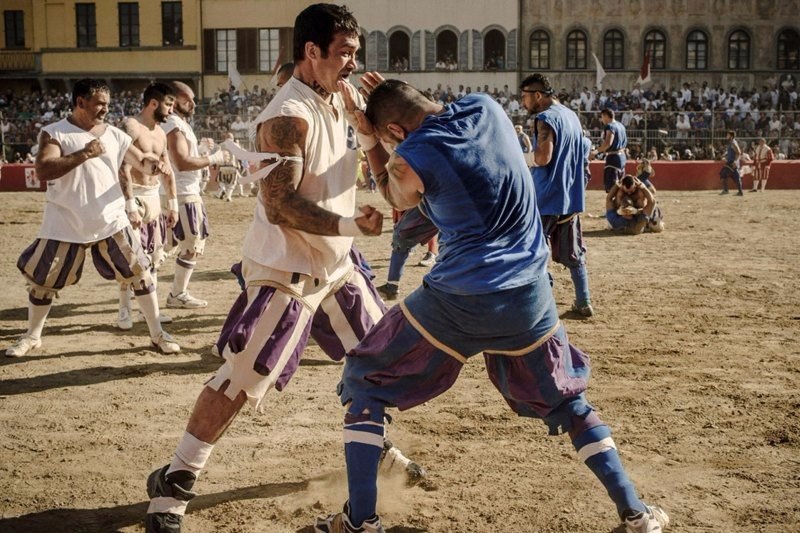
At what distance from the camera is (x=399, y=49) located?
43.5 m

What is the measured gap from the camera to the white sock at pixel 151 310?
6.96 m

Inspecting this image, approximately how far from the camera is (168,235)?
9.11m

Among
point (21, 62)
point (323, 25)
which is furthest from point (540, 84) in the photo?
point (21, 62)

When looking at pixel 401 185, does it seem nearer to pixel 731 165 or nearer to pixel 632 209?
pixel 632 209

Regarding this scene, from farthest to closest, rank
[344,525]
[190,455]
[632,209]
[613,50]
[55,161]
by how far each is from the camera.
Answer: [613,50]
[632,209]
[55,161]
[190,455]
[344,525]

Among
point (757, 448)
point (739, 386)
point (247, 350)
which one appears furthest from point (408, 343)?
point (739, 386)

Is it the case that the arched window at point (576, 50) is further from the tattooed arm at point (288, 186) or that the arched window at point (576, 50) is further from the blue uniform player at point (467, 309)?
the blue uniform player at point (467, 309)

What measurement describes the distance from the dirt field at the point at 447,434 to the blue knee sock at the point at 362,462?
447 millimetres

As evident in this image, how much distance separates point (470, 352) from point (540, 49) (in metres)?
41.7

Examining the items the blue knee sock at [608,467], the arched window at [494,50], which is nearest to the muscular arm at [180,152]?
the blue knee sock at [608,467]

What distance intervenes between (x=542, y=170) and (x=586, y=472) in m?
3.86

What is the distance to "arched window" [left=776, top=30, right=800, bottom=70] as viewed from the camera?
141ft

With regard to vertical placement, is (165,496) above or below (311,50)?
below

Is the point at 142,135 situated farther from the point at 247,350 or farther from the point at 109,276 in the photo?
the point at 247,350
